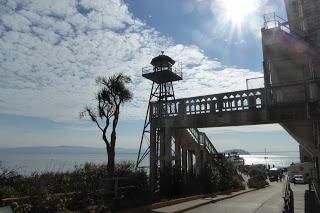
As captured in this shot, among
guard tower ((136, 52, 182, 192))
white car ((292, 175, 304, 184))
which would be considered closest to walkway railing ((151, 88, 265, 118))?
guard tower ((136, 52, 182, 192))

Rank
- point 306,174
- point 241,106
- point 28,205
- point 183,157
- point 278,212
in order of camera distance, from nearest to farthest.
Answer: point 28,205
point 278,212
point 241,106
point 183,157
point 306,174

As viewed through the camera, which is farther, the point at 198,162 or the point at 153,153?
the point at 198,162

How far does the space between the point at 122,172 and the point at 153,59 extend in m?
12.9

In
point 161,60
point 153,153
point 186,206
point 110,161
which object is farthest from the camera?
point 161,60

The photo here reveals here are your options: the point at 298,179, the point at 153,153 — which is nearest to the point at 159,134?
the point at 153,153

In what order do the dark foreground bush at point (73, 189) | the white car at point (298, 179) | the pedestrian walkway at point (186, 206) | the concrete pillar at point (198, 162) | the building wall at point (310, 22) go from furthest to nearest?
the white car at point (298, 179) → the concrete pillar at point (198, 162) → the building wall at point (310, 22) → the pedestrian walkway at point (186, 206) → the dark foreground bush at point (73, 189)

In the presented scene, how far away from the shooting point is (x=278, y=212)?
532 inches

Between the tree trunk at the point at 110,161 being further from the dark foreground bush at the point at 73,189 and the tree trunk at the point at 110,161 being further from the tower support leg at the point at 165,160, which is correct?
the tower support leg at the point at 165,160

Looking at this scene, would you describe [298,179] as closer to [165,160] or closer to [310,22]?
[165,160]

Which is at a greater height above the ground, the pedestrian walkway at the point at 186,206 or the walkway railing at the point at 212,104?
the walkway railing at the point at 212,104

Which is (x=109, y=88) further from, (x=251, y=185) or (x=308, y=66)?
(x=251, y=185)

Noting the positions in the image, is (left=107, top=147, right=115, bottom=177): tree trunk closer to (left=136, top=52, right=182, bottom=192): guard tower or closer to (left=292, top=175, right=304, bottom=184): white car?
(left=136, top=52, right=182, bottom=192): guard tower

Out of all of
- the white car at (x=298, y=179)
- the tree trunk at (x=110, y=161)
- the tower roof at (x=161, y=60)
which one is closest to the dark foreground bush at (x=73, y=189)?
the tree trunk at (x=110, y=161)

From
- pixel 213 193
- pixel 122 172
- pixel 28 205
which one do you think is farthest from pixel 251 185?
pixel 28 205
